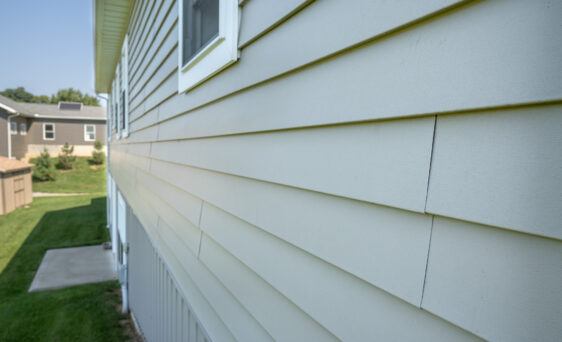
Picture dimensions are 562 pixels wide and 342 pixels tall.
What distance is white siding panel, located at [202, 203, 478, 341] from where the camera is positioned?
693mm

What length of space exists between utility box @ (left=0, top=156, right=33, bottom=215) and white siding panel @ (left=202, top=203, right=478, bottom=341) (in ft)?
55.1

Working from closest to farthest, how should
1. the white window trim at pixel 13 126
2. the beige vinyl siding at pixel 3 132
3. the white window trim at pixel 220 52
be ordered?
the white window trim at pixel 220 52 < the beige vinyl siding at pixel 3 132 < the white window trim at pixel 13 126

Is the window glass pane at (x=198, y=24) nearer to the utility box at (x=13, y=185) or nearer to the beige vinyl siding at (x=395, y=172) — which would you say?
the beige vinyl siding at (x=395, y=172)

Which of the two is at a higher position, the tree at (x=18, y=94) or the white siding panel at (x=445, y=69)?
the tree at (x=18, y=94)

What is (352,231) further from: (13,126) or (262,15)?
(13,126)

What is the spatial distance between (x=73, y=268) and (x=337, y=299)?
9983 mm

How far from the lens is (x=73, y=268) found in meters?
8.68

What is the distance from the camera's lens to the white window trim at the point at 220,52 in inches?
61.4

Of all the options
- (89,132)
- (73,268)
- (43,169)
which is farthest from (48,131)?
(73,268)

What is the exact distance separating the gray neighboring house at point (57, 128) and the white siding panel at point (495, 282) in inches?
1197

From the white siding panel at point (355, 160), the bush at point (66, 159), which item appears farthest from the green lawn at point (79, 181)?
the white siding panel at point (355, 160)

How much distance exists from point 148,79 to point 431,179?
427 centimetres

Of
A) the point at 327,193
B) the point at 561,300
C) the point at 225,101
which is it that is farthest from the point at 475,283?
the point at 225,101

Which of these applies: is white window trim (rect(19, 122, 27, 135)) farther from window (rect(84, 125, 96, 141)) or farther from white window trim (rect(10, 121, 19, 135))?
window (rect(84, 125, 96, 141))
